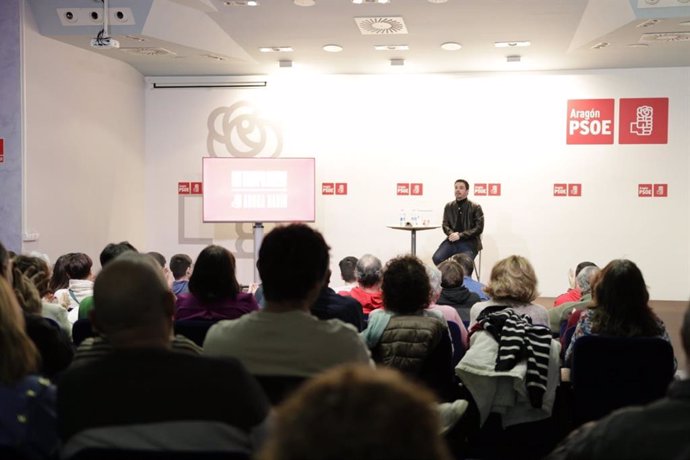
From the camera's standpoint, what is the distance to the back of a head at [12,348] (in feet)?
5.54

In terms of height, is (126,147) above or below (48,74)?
below

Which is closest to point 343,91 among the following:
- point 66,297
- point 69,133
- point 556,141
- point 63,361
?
point 556,141

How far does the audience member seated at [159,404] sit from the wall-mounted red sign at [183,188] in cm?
975

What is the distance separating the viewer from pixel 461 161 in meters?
10.6

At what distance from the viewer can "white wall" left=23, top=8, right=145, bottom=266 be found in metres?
8.24

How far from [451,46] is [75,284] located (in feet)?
19.4

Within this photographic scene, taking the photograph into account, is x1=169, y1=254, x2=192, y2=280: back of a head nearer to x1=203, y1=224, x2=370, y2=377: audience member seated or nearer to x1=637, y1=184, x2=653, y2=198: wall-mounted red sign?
x1=203, y1=224, x2=370, y2=377: audience member seated

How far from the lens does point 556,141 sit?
408 inches

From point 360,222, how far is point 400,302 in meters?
7.66

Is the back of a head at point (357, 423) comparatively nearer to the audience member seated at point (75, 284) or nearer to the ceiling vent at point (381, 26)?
the audience member seated at point (75, 284)

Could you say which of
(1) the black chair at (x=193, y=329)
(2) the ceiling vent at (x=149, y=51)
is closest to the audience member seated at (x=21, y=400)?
(1) the black chair at (x=193, y=329)

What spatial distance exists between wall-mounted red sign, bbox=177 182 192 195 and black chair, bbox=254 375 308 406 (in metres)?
9.40

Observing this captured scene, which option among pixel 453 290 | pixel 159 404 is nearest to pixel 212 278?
pixel 453 290

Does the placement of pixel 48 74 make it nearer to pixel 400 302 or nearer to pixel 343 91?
pixel 343 91
